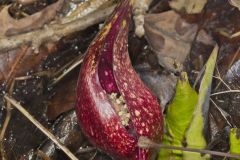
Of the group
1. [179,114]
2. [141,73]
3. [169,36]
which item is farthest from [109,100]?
[169,36]

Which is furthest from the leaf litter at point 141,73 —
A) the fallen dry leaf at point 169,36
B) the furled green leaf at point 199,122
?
the furled green leaf at point 199,122

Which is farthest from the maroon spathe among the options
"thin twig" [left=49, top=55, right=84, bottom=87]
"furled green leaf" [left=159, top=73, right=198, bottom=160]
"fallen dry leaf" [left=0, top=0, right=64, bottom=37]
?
"fallen dry leaf" [left=0, top=0, right=64, bottom=37]

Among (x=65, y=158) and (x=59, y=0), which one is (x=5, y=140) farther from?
(x=59, y=0)

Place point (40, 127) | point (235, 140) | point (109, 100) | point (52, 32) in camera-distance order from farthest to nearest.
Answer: point (52, 32) → point (40, 127) → point (235, 140) → point (109, 100)

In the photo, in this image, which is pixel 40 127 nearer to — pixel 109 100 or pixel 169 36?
pixel 109 100

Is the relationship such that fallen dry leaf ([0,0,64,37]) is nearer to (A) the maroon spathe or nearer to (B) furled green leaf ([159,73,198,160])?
(A) the maroon spathe

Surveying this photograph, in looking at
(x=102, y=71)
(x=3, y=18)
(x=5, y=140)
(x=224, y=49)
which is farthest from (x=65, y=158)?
(x=224, y=49)

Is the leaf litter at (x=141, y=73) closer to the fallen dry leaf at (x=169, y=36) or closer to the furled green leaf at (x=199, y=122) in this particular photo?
the fallen dry leaf at (x=169, y=36)
